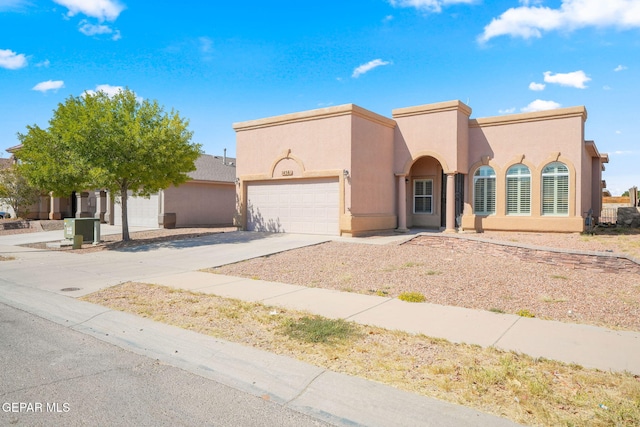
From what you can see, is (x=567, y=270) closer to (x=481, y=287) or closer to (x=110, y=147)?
(x=481, y=287)

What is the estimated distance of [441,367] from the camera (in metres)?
5.05

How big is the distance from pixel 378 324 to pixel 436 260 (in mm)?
6671

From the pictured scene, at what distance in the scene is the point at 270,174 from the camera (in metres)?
20.5

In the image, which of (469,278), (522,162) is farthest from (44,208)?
(469,278)

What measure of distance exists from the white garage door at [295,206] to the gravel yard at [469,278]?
3.30 m

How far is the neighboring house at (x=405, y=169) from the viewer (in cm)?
1836

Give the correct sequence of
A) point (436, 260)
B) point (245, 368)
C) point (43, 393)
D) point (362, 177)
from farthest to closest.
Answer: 1. point (362, 177)
2. point (436, 260)
3. point (245, 368)
4. point (43, 393)

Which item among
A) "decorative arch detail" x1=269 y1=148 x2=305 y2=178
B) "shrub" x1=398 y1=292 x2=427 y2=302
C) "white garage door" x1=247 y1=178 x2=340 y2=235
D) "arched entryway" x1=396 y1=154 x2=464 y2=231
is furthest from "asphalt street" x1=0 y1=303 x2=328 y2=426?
"arched entryway" x1=396 y1=154 x2=464 y2=231

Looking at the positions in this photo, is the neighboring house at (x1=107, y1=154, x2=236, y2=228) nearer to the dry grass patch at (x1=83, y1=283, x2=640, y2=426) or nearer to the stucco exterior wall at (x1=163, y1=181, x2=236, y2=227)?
the stucco exterior wall at (x1=163, y1=181, x2=236, y2=227)

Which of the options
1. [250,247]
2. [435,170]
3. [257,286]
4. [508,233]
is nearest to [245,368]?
[257,286]

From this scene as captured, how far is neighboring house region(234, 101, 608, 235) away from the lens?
18.4 metres

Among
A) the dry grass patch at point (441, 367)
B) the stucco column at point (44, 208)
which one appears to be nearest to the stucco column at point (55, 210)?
the stucco column at point (44, 208)

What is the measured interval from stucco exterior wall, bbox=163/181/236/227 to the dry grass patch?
1972 centimetres

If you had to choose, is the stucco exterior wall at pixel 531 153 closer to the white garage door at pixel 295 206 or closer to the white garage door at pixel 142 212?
the white garage door at pixel 295 206
